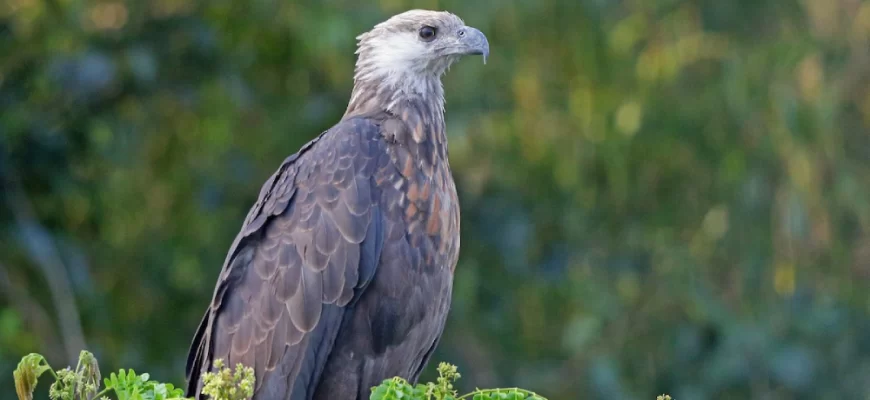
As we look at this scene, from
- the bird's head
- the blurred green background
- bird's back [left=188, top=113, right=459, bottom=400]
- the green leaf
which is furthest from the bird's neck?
the blurred green background

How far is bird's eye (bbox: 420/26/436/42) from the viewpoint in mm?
5430

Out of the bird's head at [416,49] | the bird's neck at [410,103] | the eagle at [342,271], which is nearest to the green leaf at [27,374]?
the eagle at [342,271]

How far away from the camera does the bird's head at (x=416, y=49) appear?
5.37m

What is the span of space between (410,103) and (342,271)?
0.82 metres

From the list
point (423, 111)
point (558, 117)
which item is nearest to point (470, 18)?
point (558, 117)

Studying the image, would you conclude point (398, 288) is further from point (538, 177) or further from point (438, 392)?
point (538, 177)

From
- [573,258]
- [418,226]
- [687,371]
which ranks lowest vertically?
[418,226]

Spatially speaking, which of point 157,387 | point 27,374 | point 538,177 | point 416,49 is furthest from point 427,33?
point 538,177

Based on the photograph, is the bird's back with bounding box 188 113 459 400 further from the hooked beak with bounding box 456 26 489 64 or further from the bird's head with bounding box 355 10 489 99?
the hooked beak with bounding box 456 26 489 64

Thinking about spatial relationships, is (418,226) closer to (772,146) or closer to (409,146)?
(409,146)

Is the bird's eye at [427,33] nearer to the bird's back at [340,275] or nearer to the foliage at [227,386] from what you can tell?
the bird's back at [340,275]

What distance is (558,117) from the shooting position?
10.0 meters

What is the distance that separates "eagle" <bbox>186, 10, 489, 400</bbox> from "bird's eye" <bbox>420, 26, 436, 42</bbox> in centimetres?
50

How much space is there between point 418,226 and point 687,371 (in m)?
5.64
